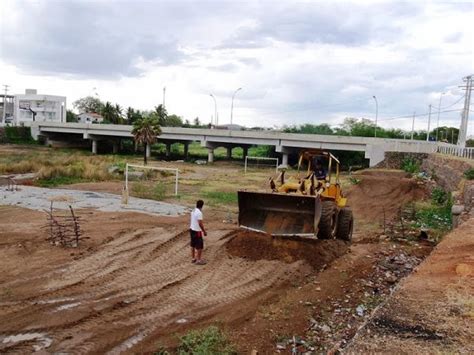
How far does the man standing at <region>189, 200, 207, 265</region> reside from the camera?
12281mm

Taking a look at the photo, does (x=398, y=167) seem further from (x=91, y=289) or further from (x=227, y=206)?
(x=91, y=289)

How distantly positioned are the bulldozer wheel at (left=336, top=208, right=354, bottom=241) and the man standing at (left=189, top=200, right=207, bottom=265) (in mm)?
4872

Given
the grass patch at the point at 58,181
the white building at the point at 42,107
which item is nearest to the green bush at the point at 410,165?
the grass patch at the point at 58,181

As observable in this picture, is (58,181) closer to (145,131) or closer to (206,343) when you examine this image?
(145,131)

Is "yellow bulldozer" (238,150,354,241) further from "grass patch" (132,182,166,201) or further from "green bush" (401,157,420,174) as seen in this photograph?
"green bush" (401,157,420,174)

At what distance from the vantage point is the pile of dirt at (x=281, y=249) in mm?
13039

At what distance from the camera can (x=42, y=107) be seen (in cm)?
11731

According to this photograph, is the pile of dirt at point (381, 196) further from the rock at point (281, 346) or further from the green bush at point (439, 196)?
the rock at point (281, 346)

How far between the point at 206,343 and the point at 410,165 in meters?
39.2

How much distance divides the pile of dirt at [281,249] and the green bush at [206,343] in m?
4.84

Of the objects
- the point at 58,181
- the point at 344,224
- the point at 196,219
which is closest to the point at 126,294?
the point at 196,219

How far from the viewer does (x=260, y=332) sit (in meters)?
8.68

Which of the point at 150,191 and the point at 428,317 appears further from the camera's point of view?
the point at 150,191

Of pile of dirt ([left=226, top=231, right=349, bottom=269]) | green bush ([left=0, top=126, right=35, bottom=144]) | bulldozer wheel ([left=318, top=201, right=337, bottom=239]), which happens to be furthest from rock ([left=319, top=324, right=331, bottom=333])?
green bush ([left=0, top=126, right=35, bottom=144])
